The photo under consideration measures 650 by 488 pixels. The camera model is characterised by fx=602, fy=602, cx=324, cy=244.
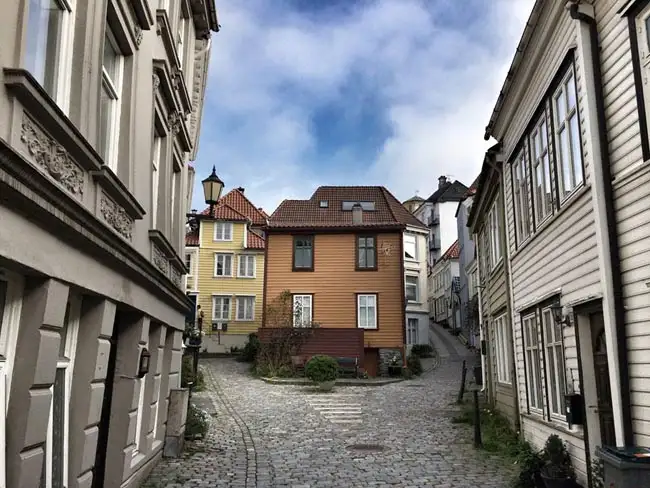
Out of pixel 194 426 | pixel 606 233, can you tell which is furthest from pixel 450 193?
pixel 606 233

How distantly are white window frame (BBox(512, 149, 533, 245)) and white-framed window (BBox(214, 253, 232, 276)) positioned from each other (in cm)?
2833

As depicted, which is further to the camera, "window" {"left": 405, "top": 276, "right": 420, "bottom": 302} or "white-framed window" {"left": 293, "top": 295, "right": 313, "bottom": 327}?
"window" {"left": 405, "top": 276, "right": 420, "bottom": 302}

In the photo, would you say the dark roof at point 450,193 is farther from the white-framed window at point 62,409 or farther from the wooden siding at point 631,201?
the white-framed window at point 62,409

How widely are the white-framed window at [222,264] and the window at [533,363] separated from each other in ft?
94.3

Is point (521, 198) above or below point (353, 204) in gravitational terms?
below

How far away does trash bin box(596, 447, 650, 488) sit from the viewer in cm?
500

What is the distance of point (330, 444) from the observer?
39.4 ft

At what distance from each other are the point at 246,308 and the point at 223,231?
516 centimetres

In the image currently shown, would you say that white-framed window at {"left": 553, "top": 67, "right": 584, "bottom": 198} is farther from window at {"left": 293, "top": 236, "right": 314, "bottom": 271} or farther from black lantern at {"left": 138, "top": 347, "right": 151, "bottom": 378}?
window at {"left": 293, "top": 236, "right": 314, "bottom": 271}

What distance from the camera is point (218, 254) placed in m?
38.2

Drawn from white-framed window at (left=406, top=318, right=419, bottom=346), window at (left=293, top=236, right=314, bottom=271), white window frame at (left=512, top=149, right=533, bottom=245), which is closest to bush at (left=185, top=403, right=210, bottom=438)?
white window frame at (left=512, top=149, right=533, bottom=245)

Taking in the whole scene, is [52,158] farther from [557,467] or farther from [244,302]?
[244,302]

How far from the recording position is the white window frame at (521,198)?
35.3 feet

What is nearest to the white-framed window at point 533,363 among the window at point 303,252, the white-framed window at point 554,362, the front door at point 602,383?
the white-framed window at point 554,362
